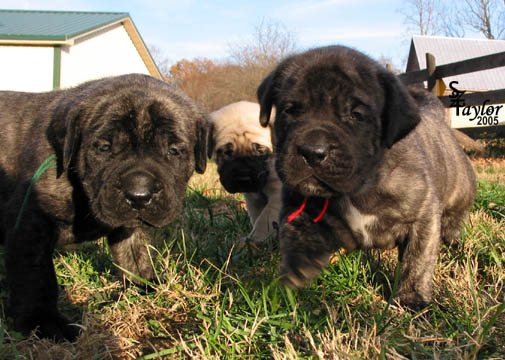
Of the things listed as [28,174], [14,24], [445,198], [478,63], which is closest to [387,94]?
[445,198]

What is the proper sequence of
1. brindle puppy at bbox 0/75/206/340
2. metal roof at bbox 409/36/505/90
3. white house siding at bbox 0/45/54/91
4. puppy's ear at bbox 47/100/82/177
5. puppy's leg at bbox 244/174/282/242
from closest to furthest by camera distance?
brindle puppy at bbox 0/75/206/340
puppy's ear at bbox 47/100/82/177
puppy's leg at bbox 244/174/282/242
white house siding at bbox 0/45/54/91
metal roof at bbox 409/36/505/90

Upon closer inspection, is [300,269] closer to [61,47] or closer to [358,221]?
[358,221]

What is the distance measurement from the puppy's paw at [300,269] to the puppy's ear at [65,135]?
1415mm

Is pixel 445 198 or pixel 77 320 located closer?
pixel 77 320

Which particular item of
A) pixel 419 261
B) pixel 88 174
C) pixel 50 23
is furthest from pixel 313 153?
pixel 50 23

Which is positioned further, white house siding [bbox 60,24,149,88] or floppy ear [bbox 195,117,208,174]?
white house siding [bbox 60,24,149,88]

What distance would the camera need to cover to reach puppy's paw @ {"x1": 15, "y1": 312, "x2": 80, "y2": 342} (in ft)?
8.35

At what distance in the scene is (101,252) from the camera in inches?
159

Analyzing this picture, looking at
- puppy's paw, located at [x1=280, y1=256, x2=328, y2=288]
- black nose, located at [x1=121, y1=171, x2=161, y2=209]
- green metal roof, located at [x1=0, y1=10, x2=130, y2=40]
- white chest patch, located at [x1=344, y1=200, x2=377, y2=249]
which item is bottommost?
puppy's paw, located at [x1=280, y1=256, x2=328, y2=288]

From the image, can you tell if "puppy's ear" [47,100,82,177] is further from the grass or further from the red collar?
the red collar

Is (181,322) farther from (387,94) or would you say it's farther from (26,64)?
(26,64)

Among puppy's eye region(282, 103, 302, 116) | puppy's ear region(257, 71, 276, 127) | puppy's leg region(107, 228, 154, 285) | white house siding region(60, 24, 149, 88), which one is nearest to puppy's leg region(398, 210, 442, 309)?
puppy's eye region(282, 103, 302, 116)

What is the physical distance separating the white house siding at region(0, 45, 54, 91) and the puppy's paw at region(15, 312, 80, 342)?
66.3ft

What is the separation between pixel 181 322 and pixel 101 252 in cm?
165
